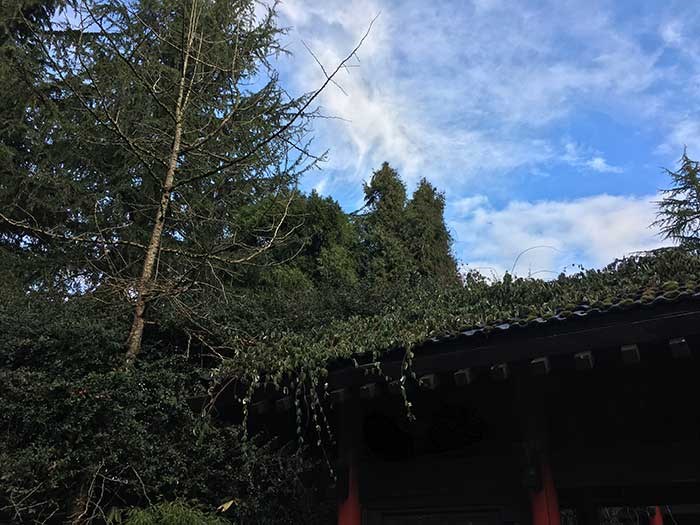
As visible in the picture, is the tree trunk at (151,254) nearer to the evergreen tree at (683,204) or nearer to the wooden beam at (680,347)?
the wooden beam at (680,347)

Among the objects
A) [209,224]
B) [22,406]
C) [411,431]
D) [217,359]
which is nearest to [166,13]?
[209,224]

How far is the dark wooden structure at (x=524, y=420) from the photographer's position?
322 centimetres

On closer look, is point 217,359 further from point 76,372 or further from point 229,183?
point 229,183

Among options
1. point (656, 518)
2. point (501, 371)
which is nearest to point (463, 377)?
point (501, 371)

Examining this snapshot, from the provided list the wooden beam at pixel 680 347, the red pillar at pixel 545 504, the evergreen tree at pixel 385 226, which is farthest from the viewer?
the evergreen tree at pixel 385 226

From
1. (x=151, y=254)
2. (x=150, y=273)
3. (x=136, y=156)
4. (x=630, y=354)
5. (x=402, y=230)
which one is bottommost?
(x=630, y=354)

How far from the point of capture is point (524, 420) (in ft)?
12.7

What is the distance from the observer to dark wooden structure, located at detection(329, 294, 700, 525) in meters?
3.22

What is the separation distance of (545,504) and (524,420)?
22.0 inches

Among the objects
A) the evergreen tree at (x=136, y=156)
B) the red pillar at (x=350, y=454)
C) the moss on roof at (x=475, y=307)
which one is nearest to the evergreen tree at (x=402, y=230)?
the evergreen tree at (x=136, y=156)

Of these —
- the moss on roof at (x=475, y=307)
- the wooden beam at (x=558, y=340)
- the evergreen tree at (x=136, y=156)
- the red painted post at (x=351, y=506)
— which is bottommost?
the red painted post at (x=351, y=506)

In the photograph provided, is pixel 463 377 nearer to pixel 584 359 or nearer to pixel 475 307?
pixel 584 359

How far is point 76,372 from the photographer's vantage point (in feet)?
16.9

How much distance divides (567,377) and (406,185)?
12.4m
